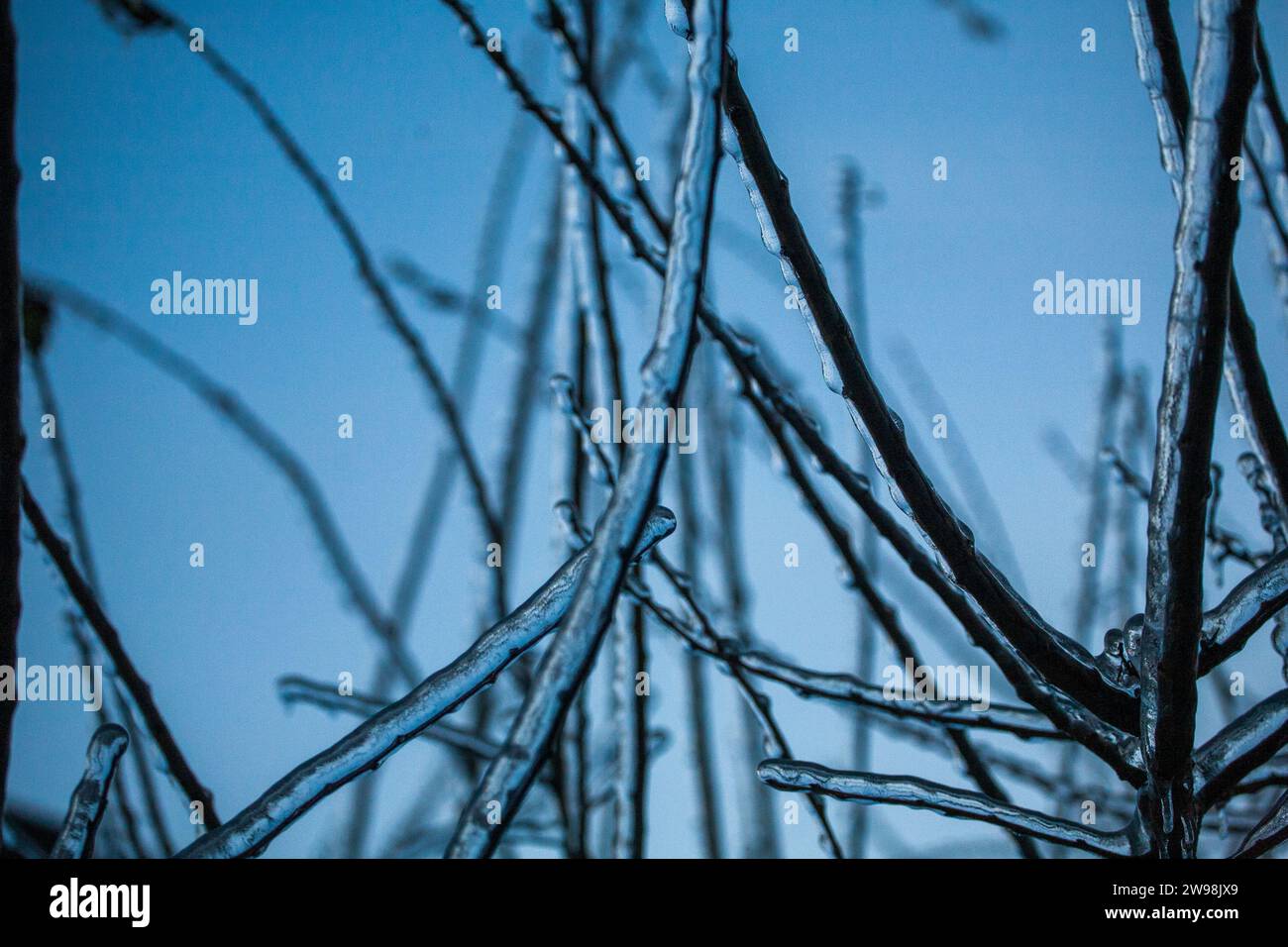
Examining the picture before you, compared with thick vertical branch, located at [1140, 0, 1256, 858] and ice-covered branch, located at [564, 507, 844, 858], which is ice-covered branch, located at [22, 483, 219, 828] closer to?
ice-covered branch, located at [564, 507, 844, 858]

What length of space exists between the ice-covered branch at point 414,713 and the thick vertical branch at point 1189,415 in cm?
16

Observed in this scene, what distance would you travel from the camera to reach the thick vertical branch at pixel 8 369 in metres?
0.30

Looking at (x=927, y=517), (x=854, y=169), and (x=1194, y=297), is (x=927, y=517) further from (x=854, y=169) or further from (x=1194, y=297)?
(x=854, y=169)

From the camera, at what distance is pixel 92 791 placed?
0.32 meters

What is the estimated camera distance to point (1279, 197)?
1.56 ft

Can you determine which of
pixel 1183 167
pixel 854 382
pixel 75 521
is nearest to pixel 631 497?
pixel 854 382

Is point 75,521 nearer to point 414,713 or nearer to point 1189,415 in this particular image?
point 414,713

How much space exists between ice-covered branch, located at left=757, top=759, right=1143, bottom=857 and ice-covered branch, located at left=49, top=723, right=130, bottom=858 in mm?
249

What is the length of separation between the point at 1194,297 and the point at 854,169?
394mm

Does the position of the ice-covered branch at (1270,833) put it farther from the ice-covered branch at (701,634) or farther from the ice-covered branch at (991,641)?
the ice-covered branch at (701,634)

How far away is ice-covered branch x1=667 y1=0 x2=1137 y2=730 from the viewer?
278 millimetres

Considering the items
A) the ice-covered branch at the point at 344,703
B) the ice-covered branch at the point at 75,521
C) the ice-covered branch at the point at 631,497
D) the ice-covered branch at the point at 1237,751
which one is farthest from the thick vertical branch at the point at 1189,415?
the ice-covered branch at the point at 75,521

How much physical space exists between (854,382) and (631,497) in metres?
0.10
